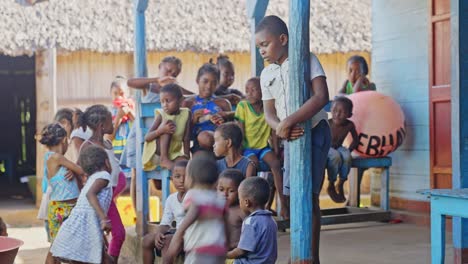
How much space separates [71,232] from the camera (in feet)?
20.8

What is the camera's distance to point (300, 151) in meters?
5.01

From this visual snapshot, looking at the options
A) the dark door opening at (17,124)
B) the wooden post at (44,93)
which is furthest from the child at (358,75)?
the dark door opening at (17,124)

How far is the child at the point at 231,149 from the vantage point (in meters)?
6.35

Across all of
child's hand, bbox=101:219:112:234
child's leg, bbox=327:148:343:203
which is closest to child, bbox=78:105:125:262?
child's hand, bbox=101:219:112:234

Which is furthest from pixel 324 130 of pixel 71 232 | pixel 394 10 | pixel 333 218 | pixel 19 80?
pixel 19 80

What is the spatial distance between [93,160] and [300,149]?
2169mm

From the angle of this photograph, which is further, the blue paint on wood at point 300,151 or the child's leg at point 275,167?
the child's leg at point 275,167

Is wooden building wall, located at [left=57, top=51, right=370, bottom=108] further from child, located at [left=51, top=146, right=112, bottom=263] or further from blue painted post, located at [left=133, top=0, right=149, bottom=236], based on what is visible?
child, located at [left=51, top=146, right=112, bottom=263]

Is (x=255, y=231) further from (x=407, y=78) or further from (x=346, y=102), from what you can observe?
(x=407, y=78)

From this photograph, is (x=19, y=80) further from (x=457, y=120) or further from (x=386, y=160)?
(x=457, y=120)

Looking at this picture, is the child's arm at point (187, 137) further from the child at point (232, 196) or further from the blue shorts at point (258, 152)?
the child at point (232, 196)

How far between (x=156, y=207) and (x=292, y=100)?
6312 millimetres

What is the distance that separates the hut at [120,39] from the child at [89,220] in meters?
7.29

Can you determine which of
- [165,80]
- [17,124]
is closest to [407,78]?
[165,80]
